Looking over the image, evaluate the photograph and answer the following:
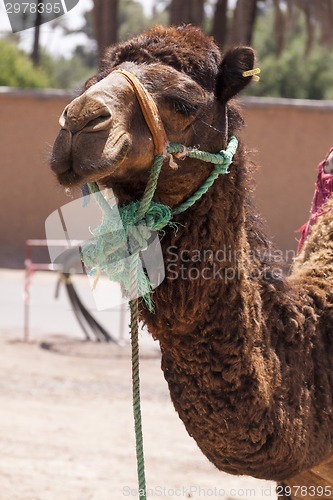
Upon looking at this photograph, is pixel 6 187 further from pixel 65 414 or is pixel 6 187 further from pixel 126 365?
pixel 65 414

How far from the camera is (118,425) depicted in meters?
7.53

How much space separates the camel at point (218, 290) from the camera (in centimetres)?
288

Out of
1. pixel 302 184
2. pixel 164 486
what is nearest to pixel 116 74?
pixel 164 486

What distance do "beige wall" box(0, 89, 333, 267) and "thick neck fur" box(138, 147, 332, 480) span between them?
1277 centimetres

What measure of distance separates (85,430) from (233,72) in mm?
4856

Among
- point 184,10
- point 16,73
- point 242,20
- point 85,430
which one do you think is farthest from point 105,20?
point 85,430

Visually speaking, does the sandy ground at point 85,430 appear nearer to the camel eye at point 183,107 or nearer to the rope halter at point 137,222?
the rope halter at point 137,222

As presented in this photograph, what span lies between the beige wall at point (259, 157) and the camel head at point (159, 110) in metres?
13.0

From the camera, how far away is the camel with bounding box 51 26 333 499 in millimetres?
2883

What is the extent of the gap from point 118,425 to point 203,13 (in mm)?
12933

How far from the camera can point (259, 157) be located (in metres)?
16.0

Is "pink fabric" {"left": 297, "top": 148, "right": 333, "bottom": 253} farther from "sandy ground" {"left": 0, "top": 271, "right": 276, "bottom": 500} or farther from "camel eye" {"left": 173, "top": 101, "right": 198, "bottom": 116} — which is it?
"sandy ground" {"left": 0, "top": 271, "right": 276, "bottom": 500}

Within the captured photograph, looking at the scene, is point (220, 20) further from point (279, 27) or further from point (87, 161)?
point (87, 161)

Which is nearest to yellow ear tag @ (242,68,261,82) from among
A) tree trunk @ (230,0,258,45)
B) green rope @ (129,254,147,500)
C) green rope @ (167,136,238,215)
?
green rope @ (167,136,238,215)
